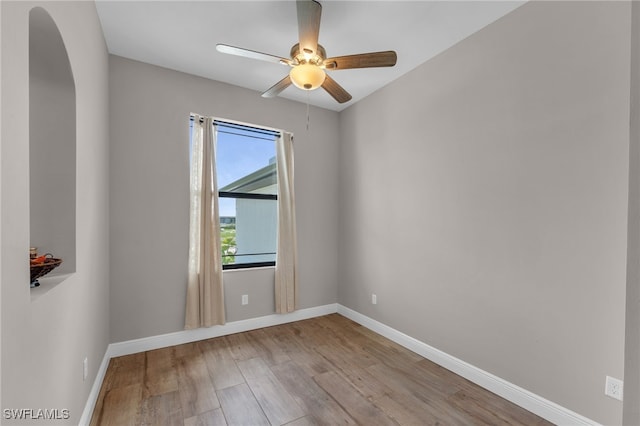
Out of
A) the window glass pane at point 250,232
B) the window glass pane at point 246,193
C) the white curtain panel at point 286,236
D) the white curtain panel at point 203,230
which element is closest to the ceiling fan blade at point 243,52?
the white curtain panel at point 203,230

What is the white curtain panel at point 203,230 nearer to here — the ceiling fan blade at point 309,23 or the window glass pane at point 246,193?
the window glass pane at point 246,193

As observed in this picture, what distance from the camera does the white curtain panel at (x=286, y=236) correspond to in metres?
3.41

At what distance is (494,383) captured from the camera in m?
2.11

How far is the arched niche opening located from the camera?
1.46 metres

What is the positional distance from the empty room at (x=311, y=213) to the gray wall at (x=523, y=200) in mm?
13

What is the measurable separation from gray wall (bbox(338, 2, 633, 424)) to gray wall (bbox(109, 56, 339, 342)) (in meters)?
1.70

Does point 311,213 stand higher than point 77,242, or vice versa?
point 311,213

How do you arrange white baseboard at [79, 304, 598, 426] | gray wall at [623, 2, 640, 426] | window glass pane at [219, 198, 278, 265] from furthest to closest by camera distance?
window glass pane at [219, 198, 278, 265] < white baseboard at [79, 304, 598, 426] < gray wall at [623, 2, 640, 426]

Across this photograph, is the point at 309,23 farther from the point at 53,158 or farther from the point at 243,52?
the point at 53,158

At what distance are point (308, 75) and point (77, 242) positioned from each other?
1.71 m

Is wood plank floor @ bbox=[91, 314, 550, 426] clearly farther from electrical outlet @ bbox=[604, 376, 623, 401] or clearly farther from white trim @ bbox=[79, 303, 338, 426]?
electrical outlet @ bbox=[604, 376, 623, 401]

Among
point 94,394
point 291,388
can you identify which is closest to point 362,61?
point 291,388

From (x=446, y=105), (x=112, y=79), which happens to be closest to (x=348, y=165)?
(x=446, y=105)

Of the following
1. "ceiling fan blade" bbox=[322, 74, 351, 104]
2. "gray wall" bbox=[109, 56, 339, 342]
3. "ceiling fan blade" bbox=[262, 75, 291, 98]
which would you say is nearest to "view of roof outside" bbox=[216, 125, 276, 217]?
"gray wall" bbox=[109, 56, 339, 342]
